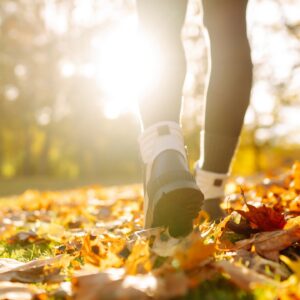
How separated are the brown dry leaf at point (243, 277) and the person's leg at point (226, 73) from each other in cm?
107

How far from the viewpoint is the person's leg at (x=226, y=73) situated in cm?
209

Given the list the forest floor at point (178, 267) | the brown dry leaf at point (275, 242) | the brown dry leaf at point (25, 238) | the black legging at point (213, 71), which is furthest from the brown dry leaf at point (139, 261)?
the brown dry leaf at point (25, 238)

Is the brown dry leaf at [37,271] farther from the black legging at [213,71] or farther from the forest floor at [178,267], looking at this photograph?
the black legging at [213,71]

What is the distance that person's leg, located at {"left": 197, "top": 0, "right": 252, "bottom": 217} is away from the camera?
82.1 inches

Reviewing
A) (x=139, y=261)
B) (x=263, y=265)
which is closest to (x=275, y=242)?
(x=263, y=265)

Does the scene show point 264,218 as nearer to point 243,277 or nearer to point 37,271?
point 243,277

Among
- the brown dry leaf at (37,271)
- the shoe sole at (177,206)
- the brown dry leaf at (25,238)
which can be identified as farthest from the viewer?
the brown dry leaf at (25,238)

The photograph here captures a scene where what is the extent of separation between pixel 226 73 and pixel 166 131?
48cm

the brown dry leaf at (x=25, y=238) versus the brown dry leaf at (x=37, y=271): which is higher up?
the brown dry leaf at (x=25, y=238)

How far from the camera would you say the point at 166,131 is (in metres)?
1.86

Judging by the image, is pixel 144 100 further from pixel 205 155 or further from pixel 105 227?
pixel 105 227

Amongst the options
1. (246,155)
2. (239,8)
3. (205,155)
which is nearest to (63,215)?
(205,155)

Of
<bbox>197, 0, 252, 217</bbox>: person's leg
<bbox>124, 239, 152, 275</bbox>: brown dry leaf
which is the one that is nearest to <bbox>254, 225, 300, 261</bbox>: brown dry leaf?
<bbox>124, 239, 152, 275</bbox>: brown dry leaf

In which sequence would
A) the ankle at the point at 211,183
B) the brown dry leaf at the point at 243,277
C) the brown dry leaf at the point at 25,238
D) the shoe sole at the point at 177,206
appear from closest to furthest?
the brown dry leaf at the point at 243,277 → the shoe sole at the point at 177,206 → the ankle at the point at 211,183 → the brown dry leaf at the point at 25,238
